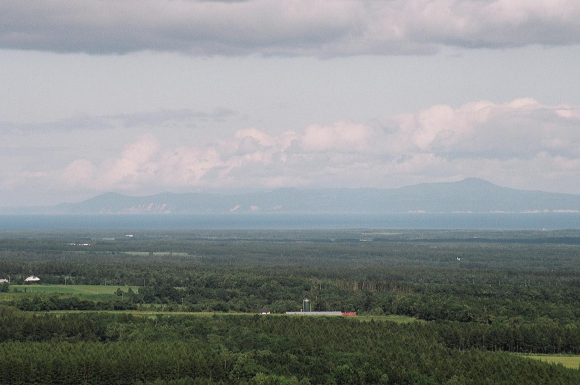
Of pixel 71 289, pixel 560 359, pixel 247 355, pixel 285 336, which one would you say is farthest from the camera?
pixel 71 289

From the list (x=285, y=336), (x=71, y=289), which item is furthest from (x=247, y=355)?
(x=71, y=289)

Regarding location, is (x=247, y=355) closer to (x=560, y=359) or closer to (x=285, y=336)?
(x=285, y=336)

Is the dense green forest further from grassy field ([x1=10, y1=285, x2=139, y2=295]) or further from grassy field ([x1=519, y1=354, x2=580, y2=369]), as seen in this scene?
grassy field ([x1=519, y1=354, x2=580, y2=369])

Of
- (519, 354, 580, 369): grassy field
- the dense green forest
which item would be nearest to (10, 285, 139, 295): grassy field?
the dense green forest

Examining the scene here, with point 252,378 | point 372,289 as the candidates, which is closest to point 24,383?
point 252,378

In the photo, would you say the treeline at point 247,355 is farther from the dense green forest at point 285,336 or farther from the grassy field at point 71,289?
the grassy field at point 71,289

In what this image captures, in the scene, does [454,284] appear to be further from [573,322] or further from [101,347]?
[101,347]
